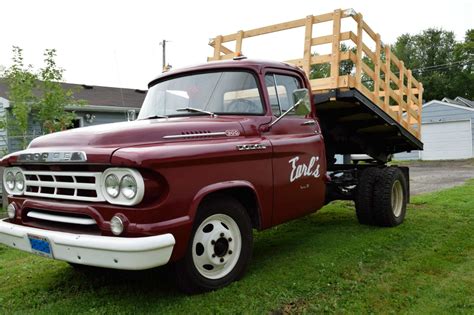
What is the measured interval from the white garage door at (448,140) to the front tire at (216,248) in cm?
2440

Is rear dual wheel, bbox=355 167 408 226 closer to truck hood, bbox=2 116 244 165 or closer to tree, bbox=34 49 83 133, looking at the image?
truck hood, bbox=2 116 244 165

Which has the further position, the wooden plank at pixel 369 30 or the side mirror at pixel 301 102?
the wooden plank at pixel 369 30

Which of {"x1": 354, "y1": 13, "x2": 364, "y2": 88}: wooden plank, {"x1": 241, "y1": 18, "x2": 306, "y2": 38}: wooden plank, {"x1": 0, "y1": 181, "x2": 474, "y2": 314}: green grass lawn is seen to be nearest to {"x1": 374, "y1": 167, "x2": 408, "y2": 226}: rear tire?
{"x1": 0, "y1": 181, "x2": 474, "y2": 314}: green grass lawn

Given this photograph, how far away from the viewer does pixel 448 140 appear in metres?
25.8

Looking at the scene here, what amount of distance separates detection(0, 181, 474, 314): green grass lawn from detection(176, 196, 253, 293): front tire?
0.37 feet

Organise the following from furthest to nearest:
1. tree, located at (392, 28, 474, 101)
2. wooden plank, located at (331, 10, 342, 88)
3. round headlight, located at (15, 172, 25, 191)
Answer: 1. tree, located at (392, 28, 474, 101)
2. wooden plank, located at (331, 10, 342, 88)
3. round headlight, located at (15, 172, 25, 191)

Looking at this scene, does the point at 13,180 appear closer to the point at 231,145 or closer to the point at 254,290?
the point at 231,145

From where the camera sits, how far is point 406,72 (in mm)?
7719

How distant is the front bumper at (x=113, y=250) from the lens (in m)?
3.14

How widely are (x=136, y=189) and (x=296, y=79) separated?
2.81 meters

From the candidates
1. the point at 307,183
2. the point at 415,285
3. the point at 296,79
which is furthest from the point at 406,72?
the point at 415,285

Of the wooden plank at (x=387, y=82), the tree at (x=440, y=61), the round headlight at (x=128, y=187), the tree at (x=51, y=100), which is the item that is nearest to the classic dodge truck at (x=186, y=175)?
Result: the round headlight at (x=128, y=187)

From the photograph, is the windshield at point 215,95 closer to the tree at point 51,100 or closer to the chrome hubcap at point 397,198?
the chrome hubcap at point 397,198

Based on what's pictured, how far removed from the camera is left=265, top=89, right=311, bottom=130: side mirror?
185 inches
